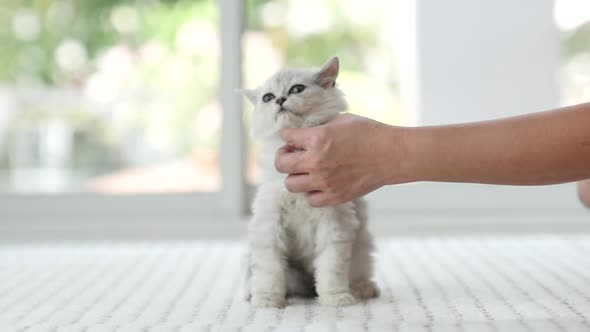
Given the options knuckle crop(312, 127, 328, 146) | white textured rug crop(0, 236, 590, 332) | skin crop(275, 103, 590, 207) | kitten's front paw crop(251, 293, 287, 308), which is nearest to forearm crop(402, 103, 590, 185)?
skin crop(275, 103, 590, 207)

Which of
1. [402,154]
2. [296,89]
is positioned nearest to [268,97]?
[296,89]

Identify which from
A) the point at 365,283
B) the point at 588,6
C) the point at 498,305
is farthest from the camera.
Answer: the point at 588,6

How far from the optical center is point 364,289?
1.42 metres

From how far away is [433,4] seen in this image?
7.91 feet

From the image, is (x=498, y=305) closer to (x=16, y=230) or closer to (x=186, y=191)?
(x=186, y=191)

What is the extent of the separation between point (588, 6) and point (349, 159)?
1529 mm

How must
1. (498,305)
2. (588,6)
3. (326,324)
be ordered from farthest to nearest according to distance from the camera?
(588,6) < (498,305) < (326,324)

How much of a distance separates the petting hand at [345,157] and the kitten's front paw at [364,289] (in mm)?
233

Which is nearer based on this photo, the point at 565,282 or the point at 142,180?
the point at 565,282

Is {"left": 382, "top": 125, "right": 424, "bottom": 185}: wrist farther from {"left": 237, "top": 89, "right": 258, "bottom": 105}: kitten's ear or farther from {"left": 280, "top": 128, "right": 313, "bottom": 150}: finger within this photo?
{"left": 237, "top": 89, "right": 258, "bottom": 105}: kitten's ear

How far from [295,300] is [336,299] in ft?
0.38

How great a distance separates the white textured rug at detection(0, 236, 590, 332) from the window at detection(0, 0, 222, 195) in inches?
14.9

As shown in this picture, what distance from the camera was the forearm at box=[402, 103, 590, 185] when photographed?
112 centimetres

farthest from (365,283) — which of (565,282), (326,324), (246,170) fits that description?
(246,170)
